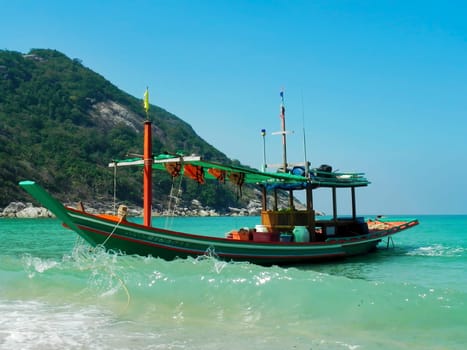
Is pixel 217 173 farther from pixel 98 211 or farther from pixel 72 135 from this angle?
pixel 72 135

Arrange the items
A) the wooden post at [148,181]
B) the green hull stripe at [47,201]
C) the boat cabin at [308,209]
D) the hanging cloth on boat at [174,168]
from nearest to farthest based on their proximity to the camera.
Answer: the green hull stripe at [47,201] < the wooden post at [148,181] < the hanging cloth on boat at [174,168] < the boat cabin at [308,209]

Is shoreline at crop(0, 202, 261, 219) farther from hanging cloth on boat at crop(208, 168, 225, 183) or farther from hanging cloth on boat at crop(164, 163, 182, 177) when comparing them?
hanging cloth on boat at crop(164, 163, 182, 177)

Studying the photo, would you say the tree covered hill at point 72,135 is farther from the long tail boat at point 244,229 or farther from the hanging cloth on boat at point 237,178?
the hanging cloth on boat at point 237,178

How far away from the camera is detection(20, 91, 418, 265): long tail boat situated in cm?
1345

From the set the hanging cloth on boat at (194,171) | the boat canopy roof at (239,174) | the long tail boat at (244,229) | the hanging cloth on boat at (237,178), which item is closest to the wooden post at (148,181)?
the long tail boat at (244,229)

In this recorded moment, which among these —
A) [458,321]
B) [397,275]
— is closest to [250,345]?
[458,321]

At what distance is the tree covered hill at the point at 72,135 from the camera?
297 ft

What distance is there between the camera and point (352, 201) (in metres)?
23.5

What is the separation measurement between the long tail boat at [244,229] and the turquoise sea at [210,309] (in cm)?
60

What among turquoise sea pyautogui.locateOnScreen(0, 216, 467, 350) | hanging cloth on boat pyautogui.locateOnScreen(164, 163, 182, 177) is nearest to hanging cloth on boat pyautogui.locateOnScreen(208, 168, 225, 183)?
hanging cloth on boat pyautogui.locateOnScreen(164, 163, 182, 177)

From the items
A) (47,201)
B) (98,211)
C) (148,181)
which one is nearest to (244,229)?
(148,181)

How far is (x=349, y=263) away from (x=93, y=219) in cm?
1124

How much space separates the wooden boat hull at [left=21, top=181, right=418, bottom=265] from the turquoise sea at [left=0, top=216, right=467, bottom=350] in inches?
17.2

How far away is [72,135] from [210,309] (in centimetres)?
11234
